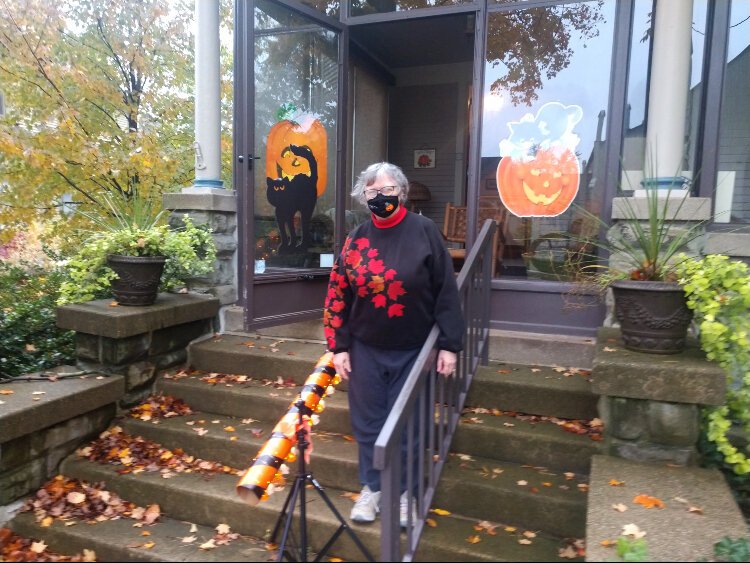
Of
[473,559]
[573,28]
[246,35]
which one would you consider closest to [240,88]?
[246,35]

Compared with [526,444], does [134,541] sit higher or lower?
lower

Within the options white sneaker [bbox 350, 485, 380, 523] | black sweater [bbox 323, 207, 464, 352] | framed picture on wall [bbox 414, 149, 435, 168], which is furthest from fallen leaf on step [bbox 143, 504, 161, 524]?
framed picture on wall [bbox 414, 149, 435, 168]

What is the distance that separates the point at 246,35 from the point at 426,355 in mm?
3016

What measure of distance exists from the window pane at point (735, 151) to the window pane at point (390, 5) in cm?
198

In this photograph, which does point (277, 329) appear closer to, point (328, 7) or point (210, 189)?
point (210, 189)

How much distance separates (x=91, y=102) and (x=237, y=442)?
548cm

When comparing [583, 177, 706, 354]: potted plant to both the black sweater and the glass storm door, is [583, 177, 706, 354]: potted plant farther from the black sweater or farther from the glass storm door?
the glass storm door

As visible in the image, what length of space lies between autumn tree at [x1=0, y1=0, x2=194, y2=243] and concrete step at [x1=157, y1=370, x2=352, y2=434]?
291 centimetres

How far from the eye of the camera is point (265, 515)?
105 inches

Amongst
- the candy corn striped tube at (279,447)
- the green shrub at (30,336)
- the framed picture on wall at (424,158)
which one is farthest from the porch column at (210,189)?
the framed picture on wall at (424,158)

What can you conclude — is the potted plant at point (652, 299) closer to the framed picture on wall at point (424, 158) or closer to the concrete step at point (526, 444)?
the concrete step at point (526, 444)

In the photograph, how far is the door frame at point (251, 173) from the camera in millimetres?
4145

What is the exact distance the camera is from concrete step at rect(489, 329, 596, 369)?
3654 millimetres

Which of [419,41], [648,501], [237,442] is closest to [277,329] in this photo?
[237,442]
